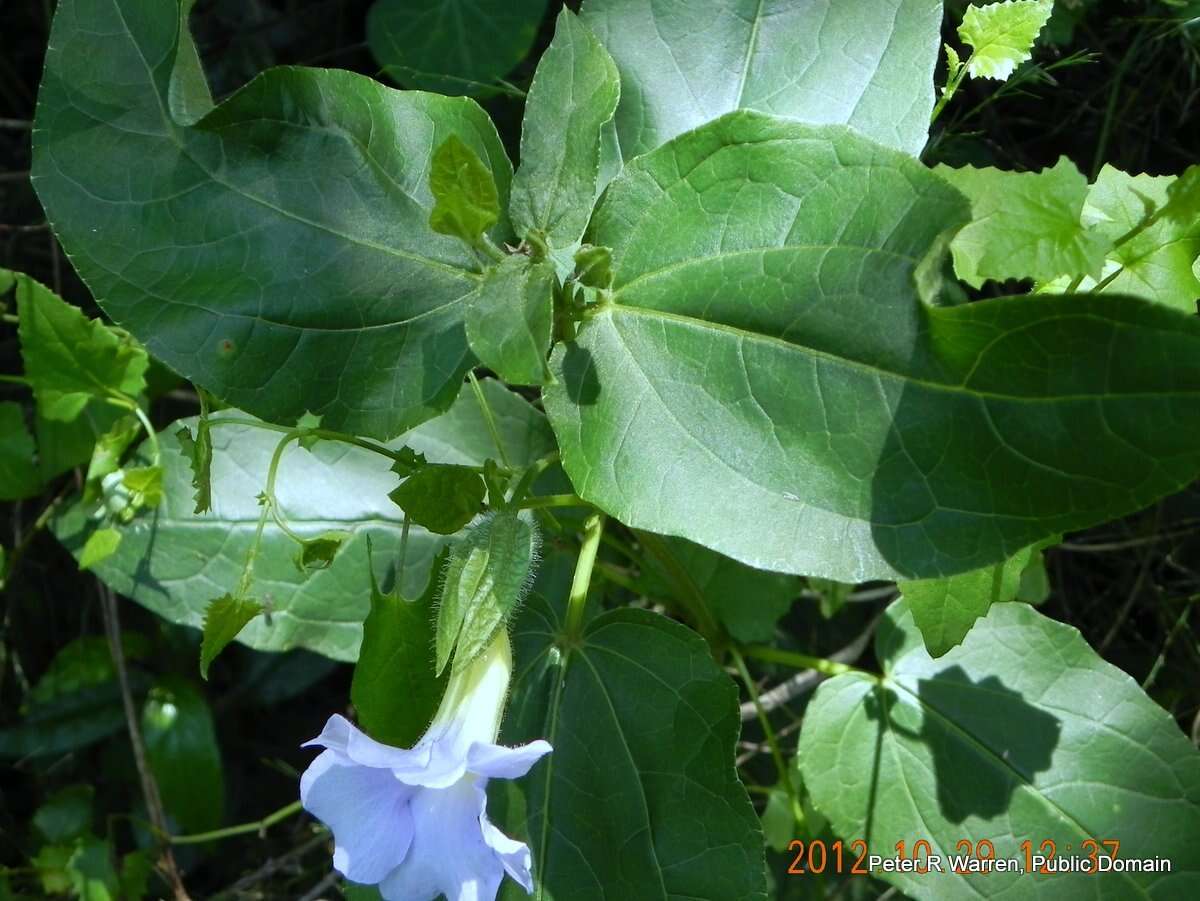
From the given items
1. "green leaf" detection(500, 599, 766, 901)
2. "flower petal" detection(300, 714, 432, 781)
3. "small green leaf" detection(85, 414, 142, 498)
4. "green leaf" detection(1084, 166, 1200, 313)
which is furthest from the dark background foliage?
"flower petal" detection(300, 714, 432, 781)

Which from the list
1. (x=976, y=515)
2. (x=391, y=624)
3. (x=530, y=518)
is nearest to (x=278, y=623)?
(x=391, y=624)

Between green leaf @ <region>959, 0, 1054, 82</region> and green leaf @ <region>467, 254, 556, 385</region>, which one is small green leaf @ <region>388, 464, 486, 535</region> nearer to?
green leaf @ <region>467, 254, 556, 385</region>

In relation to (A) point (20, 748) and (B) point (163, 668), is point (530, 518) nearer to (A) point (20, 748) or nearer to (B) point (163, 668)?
(B) point (163, 668)

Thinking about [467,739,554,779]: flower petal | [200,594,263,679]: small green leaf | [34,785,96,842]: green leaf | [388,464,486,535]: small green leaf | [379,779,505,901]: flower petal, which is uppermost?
[388,464,486,535]: small green leaf

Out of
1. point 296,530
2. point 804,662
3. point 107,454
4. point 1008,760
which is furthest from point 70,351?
point 1008,760

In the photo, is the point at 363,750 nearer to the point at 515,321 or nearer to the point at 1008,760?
the point at 515,321

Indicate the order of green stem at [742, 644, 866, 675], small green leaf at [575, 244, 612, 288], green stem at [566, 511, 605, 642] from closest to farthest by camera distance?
small green leaf at [575, 244, 612, 288]
green stem at [566, 511, 605, 642]
green stem at [742, 644, 866, 675]

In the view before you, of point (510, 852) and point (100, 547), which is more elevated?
point (510, 852)
